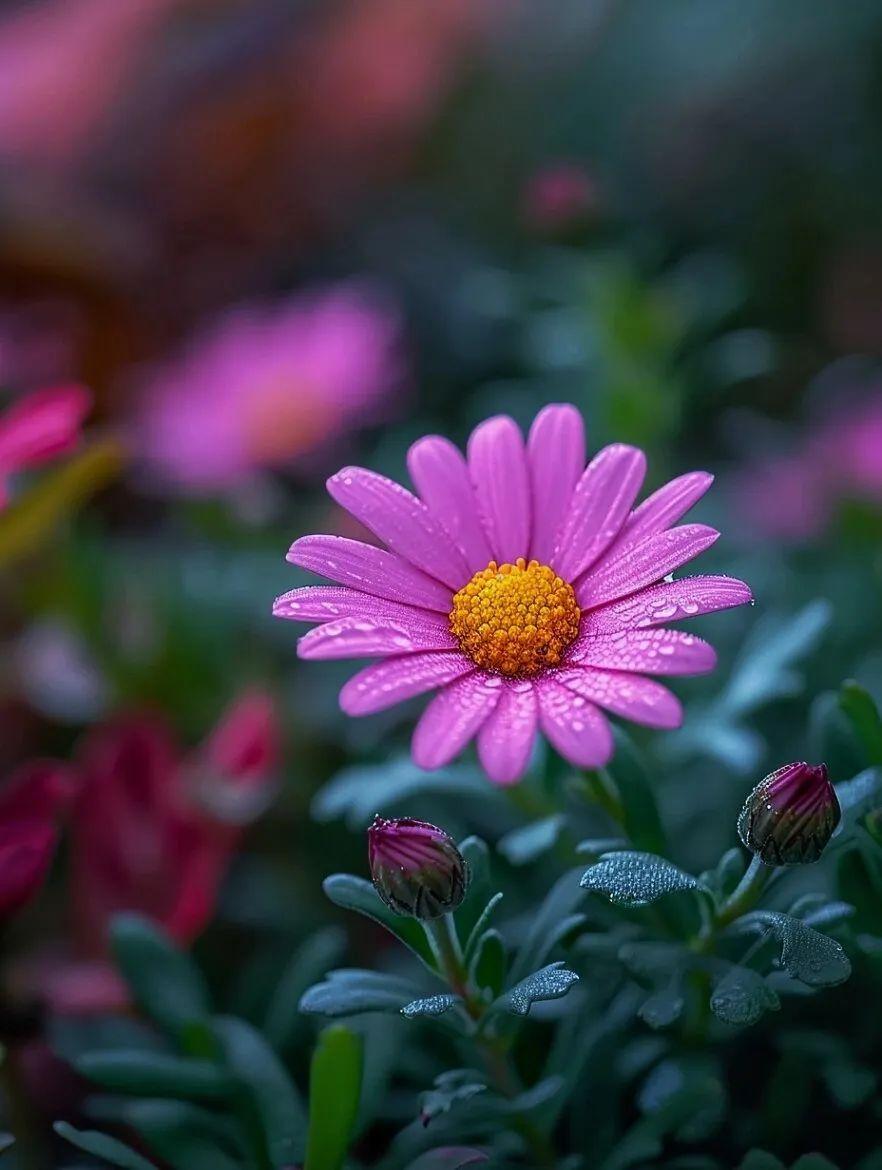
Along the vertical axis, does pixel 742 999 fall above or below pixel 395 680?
below

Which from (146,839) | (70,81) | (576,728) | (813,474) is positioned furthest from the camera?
(70,81)

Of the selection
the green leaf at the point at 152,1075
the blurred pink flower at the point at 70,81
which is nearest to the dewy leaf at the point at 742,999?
the green leaf at the point at 152,1075

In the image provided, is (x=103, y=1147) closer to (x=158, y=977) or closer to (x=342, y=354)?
(x=158, y=977)

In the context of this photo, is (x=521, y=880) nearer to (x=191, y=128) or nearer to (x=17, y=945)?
(x=17, y=945)

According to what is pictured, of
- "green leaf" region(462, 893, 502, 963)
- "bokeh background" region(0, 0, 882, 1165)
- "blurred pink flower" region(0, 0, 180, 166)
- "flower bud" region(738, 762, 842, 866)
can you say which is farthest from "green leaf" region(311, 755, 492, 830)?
"blurred pink flower" region(0, 0, 180, 166)

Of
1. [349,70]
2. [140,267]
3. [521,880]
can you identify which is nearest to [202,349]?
[140,267]

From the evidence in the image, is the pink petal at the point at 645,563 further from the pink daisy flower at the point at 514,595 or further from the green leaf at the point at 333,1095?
the green leaf at the point at 333,1095

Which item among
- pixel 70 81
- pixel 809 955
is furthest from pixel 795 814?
pixel 70 81
